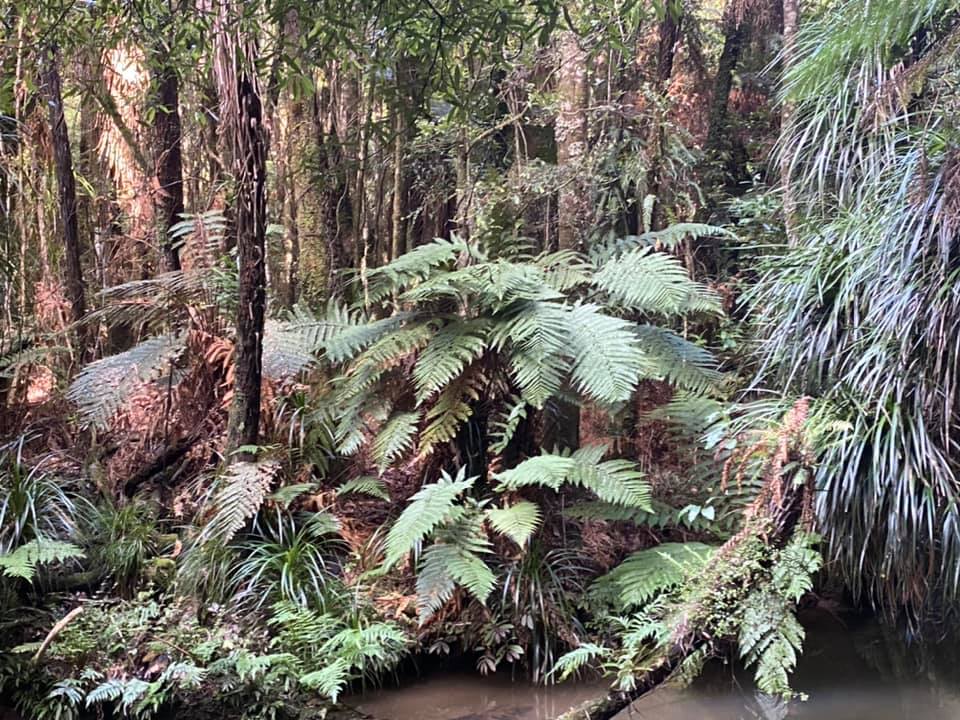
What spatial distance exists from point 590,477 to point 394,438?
103cm

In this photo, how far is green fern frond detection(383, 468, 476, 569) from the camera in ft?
10.3

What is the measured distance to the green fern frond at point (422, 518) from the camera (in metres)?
3.14

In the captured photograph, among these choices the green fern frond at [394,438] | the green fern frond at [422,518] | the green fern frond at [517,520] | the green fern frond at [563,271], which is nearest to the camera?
the green fern frond at [422,518]

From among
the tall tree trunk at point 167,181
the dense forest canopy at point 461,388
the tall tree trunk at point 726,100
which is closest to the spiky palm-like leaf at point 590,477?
the dense forest canopy at point 461,388

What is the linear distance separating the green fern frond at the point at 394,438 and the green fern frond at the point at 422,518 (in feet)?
0.99

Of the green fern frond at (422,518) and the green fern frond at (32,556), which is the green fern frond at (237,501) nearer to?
the green fern frond at (32,556)

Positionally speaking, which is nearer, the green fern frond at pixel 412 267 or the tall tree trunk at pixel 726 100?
Result: the green fern frond at pixel 412 267

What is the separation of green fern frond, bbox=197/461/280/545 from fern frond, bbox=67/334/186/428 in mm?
833

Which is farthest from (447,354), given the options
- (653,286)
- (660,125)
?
(660,125)

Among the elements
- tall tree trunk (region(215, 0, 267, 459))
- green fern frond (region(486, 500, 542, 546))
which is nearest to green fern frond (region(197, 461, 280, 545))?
tall tree trunk (region(215, 0, 267, 459))

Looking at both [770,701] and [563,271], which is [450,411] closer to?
[563,271]

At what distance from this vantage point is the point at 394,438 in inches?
148

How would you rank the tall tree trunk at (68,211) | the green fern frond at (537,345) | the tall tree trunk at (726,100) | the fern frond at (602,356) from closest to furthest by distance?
the fern frond at (602,356), the green fern frond at (537,345), the tall tree trunk at (68,211), the tall tree trunk at (726,100)

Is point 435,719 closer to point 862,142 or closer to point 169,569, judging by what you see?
point 169,569
